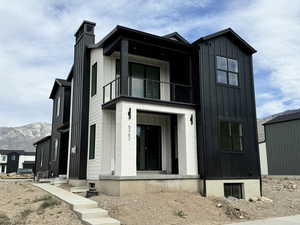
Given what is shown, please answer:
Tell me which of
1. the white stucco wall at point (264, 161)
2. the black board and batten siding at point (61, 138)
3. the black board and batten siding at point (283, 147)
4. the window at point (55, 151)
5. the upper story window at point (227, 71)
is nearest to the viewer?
the upper story window at point (227, 71)

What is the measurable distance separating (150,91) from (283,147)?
699 inches

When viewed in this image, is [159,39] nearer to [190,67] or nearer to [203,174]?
[190,67]

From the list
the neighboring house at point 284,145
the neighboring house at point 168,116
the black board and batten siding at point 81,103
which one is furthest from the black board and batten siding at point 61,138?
the neighboring house at point 284,145

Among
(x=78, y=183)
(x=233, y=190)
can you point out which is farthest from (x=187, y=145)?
(x=78, y=183)

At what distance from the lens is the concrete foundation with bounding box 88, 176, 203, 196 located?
37.6 feet

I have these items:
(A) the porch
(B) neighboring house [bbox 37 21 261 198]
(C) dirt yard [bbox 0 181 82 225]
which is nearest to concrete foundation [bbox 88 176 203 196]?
(B) neighboring house [bbox 37 21 261 198]

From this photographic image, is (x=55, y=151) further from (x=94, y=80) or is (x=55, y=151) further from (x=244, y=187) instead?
(x=244, y=187)

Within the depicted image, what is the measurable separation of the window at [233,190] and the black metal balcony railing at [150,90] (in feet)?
14.3

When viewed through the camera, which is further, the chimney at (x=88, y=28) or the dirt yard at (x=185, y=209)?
the chimney at (x=88, y=28)

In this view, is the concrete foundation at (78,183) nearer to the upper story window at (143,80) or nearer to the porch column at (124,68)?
the upper story window at (143,80)

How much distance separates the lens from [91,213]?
8789 mm

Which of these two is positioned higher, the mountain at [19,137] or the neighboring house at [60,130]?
the mountain at [19,137]

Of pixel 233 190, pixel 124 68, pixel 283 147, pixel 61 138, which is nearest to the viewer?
pixel 124 68

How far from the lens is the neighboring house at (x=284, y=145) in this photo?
26.1m
